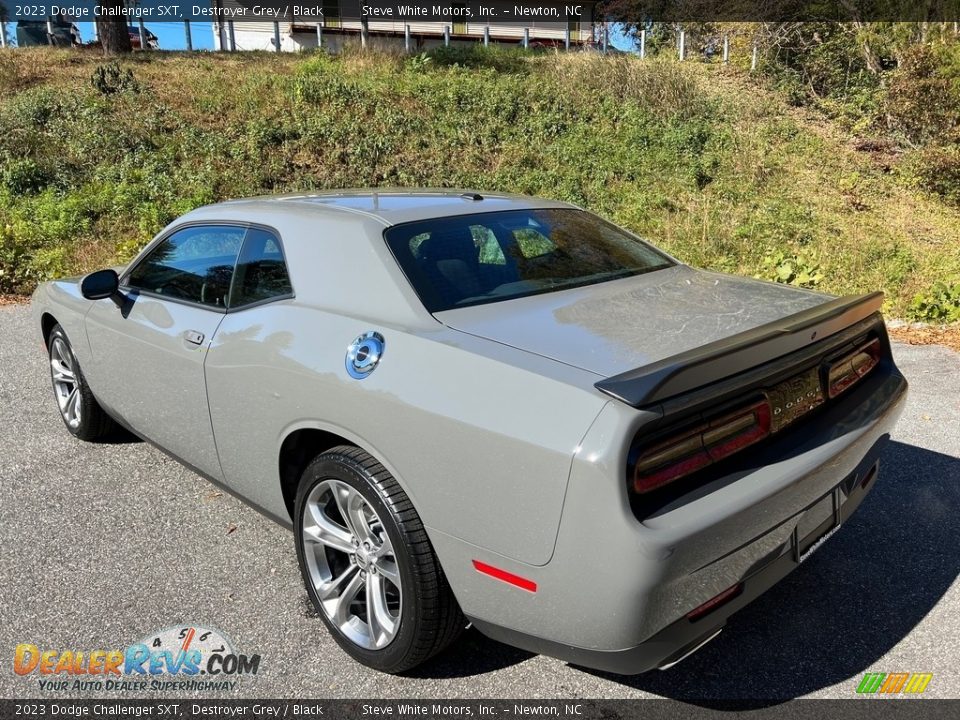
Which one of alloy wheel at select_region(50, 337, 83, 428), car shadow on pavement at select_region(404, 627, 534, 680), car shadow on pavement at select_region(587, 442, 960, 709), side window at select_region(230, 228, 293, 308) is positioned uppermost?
side window at select_region(230, 228, 293, 308)

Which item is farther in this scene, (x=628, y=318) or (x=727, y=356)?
(x=628, y=318)

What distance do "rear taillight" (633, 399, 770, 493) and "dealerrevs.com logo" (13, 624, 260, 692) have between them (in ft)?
5.15

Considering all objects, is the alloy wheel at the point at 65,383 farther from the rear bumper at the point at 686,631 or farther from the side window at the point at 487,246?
the rear bumper at the point at 686,631

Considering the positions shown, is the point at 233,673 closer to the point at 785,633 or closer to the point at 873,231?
the point at 785,633

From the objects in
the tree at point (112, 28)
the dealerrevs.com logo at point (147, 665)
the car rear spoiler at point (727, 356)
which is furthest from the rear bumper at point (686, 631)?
the tree at point (112, 28)

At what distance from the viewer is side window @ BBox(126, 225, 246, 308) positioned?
3.18 meters

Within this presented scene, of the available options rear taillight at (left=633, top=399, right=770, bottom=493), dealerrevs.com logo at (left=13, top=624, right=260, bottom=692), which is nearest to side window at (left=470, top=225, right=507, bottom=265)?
rear taillight at (left=633, top=399, right=770, bottom=493)

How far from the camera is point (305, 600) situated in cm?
290

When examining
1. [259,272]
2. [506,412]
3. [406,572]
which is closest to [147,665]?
[406,572]

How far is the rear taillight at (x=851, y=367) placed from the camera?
2541 mm

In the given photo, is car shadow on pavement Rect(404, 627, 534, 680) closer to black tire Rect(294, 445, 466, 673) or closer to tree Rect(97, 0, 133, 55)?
black tire Rect(294, 445, 466, 673)

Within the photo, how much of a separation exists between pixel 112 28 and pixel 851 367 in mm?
21819

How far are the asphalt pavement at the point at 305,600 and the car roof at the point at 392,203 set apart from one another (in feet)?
4.91

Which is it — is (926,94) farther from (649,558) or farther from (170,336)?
(649,558)
